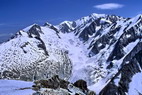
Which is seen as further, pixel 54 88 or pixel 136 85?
pixel 136 85

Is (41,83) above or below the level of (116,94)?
below

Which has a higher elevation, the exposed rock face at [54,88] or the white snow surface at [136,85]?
the white snow surface at [136,85]

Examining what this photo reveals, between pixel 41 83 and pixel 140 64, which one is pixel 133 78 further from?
pixel 41 83

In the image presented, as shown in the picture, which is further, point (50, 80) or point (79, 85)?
point (79, 85)

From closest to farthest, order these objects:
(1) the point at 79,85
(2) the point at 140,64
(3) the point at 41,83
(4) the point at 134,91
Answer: (3) the point at 41,83 < (1) the point at 79,85 < (4) the point at 134,91 < (2) the point at 140,64

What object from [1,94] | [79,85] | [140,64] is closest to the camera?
[1,94]

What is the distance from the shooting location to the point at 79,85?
39281mm

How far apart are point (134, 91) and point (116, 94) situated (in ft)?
30.3

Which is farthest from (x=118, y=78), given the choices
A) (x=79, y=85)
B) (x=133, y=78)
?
(x=79, y=85)

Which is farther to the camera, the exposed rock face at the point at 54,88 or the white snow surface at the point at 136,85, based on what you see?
the white snow surface at the point at 136,85

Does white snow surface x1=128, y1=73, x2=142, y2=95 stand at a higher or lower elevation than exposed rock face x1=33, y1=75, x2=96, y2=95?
higher

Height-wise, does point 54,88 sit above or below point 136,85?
below

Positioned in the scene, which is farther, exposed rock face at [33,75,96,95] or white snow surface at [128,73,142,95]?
white snow surface at [128,73,142,95]

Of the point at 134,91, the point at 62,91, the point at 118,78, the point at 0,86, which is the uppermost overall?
the point at 118,78
